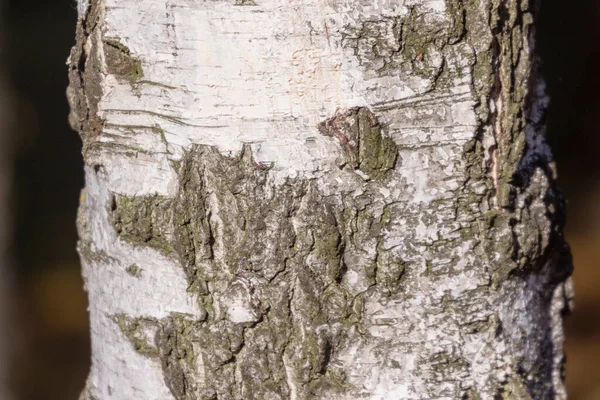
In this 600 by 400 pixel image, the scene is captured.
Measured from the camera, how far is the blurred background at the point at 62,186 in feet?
14.8

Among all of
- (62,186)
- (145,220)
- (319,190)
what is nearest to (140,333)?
(145,220)

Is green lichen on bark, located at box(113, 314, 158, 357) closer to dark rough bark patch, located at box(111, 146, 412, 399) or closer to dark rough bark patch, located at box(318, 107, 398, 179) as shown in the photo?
dark rough bark patch, located at box(111, 146, 412, 399)

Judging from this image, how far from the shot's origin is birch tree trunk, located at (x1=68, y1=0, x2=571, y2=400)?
87 cm

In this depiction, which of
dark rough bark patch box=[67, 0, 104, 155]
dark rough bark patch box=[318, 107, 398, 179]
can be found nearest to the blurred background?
dark rough bark patch box=[67, 0, 104, 155]

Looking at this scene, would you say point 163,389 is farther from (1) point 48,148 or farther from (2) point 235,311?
(1) point 48,148

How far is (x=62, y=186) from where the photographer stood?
5301 mm

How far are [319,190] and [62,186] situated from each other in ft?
15.6

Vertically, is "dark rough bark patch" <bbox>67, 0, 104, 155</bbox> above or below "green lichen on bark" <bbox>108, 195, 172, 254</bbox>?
above

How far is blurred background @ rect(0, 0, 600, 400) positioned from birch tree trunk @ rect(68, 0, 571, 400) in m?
3.53

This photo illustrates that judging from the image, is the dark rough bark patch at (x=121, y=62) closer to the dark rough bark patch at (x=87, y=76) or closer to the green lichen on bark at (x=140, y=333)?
the dark rough bark patch at (x=87, y=76)

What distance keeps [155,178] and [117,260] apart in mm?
155

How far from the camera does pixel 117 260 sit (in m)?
1.03

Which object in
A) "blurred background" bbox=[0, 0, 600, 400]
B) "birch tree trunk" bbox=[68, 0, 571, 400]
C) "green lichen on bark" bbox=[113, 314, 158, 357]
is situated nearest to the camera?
"birch tree trunk" bbox=[68, 0, 571, 400]

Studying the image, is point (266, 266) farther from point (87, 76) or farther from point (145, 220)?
point (87, 76)
